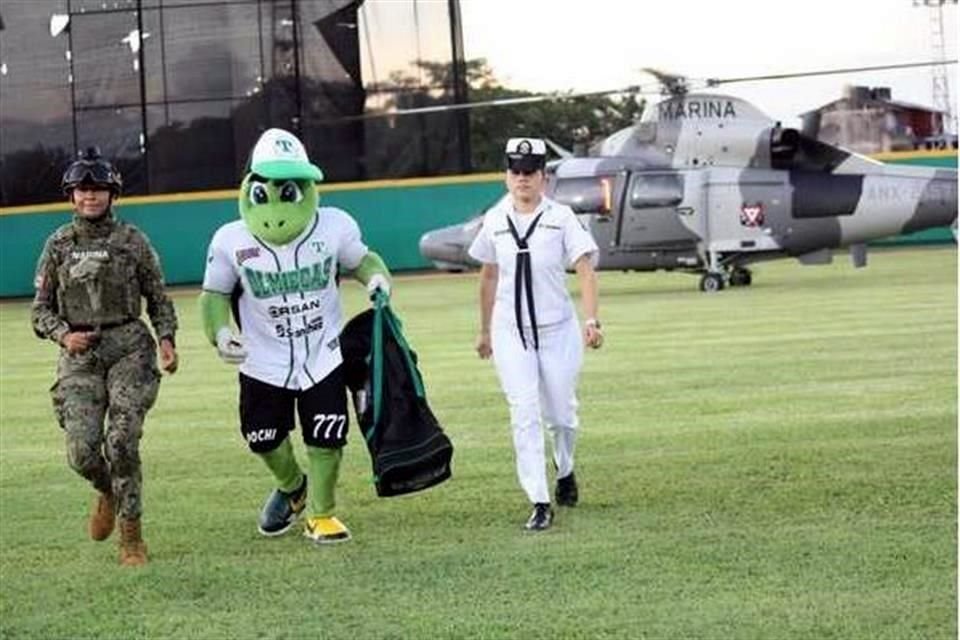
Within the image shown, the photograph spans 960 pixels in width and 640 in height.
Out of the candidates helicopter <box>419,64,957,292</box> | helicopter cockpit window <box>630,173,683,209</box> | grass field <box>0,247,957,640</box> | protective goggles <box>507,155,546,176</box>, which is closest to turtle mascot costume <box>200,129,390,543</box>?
grass field <box>0,247,957,640</box>

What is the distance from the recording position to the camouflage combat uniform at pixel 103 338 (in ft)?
25.1

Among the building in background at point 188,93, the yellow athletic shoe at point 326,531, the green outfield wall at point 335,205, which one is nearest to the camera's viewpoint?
the yellow athletic shoe at point 326,531

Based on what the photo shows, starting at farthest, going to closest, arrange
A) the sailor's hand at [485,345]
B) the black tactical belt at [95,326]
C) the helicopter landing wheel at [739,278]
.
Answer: the helicopter landing wheel at [739,278], the sailor's hand at [485,345], the black tactical belt at [95,326]

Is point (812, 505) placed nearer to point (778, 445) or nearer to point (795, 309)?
point (778, 445)

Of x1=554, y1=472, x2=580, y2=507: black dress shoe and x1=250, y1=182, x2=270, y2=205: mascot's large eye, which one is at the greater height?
x1=250, y1=182, x2=270, y2=205: mascot's large eye

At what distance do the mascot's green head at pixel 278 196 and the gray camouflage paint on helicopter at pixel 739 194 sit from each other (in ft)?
64.8

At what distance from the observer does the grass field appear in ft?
21.3

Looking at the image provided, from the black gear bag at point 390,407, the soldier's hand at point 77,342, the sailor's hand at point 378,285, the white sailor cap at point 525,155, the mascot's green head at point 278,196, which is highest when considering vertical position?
the white sailor cap at point 525,155

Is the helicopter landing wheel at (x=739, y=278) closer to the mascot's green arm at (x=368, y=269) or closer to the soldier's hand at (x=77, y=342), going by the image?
the mascot's green arm at (x=368, y=269)

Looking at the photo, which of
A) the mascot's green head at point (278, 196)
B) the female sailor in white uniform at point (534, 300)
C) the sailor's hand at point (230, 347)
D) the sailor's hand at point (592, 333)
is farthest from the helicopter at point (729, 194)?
the sailor's hand at point (230, 347)

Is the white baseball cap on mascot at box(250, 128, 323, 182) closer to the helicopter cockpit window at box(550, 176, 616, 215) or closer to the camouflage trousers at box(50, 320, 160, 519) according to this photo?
the camouflage trousers at box(50, 320, 160, 519)

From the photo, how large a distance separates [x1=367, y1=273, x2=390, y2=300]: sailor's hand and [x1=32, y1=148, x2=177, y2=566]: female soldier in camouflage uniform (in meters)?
0.86

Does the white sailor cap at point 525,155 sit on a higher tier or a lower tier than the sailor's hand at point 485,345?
higher

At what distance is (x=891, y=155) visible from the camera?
4112 cm
